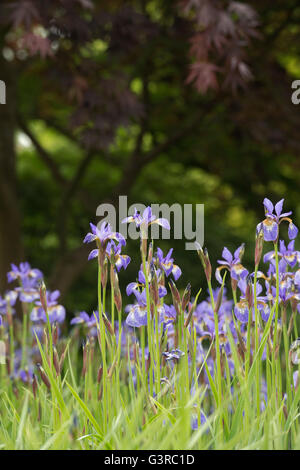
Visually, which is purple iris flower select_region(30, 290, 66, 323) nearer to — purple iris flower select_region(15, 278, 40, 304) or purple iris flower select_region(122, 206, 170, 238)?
purple iris flower select_region(15, 278, 40, 304)

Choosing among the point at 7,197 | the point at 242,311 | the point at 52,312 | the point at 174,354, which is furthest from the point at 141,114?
the point at 174,354

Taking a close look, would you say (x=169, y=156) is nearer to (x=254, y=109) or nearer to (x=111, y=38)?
(x=254, y=109)

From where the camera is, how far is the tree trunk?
6160 millimetres

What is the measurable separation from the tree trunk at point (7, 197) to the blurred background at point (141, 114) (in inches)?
0.5

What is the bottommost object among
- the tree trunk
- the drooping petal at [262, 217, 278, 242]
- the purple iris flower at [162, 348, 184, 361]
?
the purple iris flower at [162, 348, 184, 361]

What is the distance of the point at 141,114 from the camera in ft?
16.6

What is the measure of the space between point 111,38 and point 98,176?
10.5 feet

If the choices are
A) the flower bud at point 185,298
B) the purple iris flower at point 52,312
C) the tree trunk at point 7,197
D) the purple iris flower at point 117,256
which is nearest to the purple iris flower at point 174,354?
the flower bud at point 185,298

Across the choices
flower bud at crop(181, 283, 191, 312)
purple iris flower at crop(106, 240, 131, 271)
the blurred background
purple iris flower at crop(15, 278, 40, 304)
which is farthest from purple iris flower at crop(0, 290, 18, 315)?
the blurred background

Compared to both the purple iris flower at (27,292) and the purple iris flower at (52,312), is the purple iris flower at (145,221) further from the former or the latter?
the purple iris flower at (27,292)

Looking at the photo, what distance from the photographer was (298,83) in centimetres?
569

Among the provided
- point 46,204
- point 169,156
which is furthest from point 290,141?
point 46,204

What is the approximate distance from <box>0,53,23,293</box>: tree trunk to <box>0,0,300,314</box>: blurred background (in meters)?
0.01
